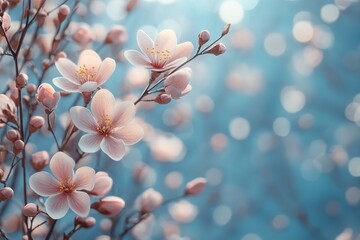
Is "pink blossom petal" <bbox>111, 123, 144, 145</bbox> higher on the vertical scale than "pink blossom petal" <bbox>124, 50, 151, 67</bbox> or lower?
lower

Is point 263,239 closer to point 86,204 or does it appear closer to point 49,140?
point 49,140

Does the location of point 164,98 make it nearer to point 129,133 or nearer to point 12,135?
point 129,133

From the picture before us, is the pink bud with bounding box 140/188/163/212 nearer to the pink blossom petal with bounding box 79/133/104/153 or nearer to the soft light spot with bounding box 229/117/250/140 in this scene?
the pink blossom petal with bounding box 79/133/104/153

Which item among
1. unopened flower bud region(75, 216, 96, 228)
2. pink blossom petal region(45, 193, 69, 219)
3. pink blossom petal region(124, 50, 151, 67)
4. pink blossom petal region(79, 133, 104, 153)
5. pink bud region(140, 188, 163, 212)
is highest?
pink blossom petal region(124, 50, 151, 67)

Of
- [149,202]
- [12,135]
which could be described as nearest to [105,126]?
[12,135]

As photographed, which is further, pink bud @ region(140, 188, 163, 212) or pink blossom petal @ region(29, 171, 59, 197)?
pink bud @ region(140, 188, 163, 212)

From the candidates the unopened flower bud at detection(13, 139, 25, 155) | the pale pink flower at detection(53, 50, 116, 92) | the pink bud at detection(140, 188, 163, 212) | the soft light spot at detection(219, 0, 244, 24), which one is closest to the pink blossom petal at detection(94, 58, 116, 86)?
the pale pink flower at detection(53, 50, 116, 92)
